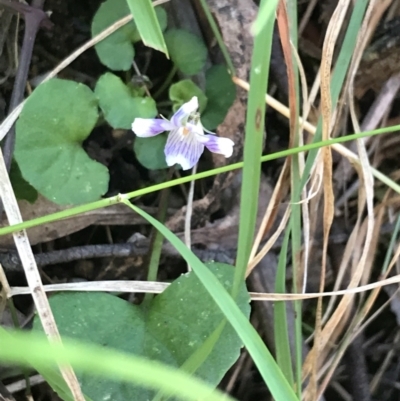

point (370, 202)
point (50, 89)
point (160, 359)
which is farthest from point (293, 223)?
point (50, 89)

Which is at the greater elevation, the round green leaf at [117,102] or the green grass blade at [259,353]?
the round green leaf at [117,102]

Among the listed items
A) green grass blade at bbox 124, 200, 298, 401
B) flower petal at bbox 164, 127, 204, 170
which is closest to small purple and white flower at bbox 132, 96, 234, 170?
flower petal at bbox 164, 127, 204, 170

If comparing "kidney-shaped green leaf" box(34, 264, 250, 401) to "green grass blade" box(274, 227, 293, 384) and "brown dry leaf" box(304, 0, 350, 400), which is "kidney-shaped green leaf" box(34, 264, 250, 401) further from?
"brown dry leaf" box(304, 0, 350, 400)

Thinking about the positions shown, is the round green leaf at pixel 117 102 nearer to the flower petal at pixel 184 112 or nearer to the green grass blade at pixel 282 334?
the flower petal at pixel 184 112

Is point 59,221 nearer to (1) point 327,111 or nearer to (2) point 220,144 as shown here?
(2) point 220,144

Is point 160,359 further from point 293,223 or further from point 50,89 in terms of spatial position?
point 50,89

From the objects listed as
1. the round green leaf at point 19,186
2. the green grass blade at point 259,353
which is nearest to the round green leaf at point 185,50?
the round green leaf at point 19,186
